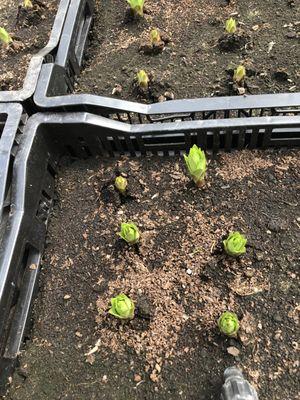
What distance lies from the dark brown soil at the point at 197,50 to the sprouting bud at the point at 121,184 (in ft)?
1.82

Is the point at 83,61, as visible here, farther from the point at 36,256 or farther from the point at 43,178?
the point at 36,256

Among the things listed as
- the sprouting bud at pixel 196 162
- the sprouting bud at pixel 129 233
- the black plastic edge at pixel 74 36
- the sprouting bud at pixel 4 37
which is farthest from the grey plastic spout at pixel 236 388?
the sprouting bud at pixel 4 37

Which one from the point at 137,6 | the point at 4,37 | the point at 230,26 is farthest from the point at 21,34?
the point at 230,26

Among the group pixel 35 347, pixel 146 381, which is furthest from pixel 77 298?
pixel 146 381

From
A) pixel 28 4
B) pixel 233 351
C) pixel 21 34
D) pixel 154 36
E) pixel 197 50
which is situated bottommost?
pixel 233 351

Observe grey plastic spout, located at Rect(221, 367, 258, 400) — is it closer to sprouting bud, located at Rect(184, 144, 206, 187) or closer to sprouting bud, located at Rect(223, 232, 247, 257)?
sprouting bud, located at Rect(223, 232, 247, 257)

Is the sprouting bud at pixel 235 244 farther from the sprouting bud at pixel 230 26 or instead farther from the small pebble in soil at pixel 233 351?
the sprouting bud at pixel 230 26

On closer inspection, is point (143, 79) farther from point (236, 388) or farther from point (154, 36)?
point (236, 388)

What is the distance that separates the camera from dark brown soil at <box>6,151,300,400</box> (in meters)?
1.42

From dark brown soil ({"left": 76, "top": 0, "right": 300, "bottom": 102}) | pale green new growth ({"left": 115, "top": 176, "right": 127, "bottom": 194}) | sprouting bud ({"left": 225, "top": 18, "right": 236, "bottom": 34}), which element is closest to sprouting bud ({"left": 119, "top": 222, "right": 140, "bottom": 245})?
pale green new growth ({"left": 115, "top": 176, "right": 127, "bottom": 194})

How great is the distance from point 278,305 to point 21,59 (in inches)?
76.6

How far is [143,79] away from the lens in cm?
204

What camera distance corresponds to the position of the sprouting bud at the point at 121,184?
→ 69.2 inches

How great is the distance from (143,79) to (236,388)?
147cm
